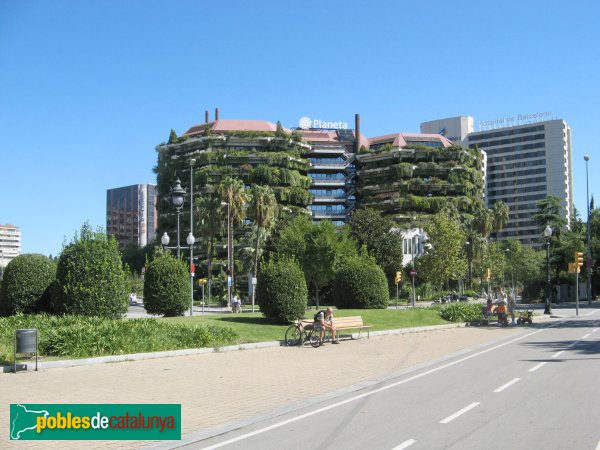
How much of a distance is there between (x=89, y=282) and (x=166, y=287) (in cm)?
581

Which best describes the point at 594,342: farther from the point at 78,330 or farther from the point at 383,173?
the point at 383,173

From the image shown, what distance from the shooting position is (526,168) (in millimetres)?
167375

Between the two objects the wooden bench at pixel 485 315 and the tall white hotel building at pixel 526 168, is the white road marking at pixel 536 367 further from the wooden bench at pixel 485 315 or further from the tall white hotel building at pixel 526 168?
the tall white hotel building at pixel 526 168

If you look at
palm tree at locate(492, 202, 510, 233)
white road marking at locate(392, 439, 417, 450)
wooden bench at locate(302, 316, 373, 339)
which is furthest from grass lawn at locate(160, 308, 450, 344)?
palm tree at locate(492, 202, 510, 233)

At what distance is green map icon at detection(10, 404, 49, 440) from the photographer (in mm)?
7910

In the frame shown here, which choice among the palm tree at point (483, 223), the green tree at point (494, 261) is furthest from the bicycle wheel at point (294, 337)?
the palm tree at point (483, 223)

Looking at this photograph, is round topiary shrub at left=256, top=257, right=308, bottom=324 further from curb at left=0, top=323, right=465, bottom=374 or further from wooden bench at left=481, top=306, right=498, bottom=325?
wooden bench at left=481, top=306, right=498, bottom=325

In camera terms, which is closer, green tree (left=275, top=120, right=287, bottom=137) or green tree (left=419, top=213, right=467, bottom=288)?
green tree (left=419, top=213, right=467, bottom=288)

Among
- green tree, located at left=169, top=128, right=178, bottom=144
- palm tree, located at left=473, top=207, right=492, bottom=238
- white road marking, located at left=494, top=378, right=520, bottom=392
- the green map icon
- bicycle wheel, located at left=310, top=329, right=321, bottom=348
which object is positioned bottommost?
bicycle wheel, located at left=310, top=329, right=321, bottom=348

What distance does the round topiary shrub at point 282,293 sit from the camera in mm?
23828

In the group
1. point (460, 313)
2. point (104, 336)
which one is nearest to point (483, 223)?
point (460, 313)

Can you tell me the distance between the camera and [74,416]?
8789 mm

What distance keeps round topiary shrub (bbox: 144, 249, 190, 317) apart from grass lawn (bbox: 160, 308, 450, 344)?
1419 millimetres

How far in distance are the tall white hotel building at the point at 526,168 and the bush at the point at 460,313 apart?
136m
